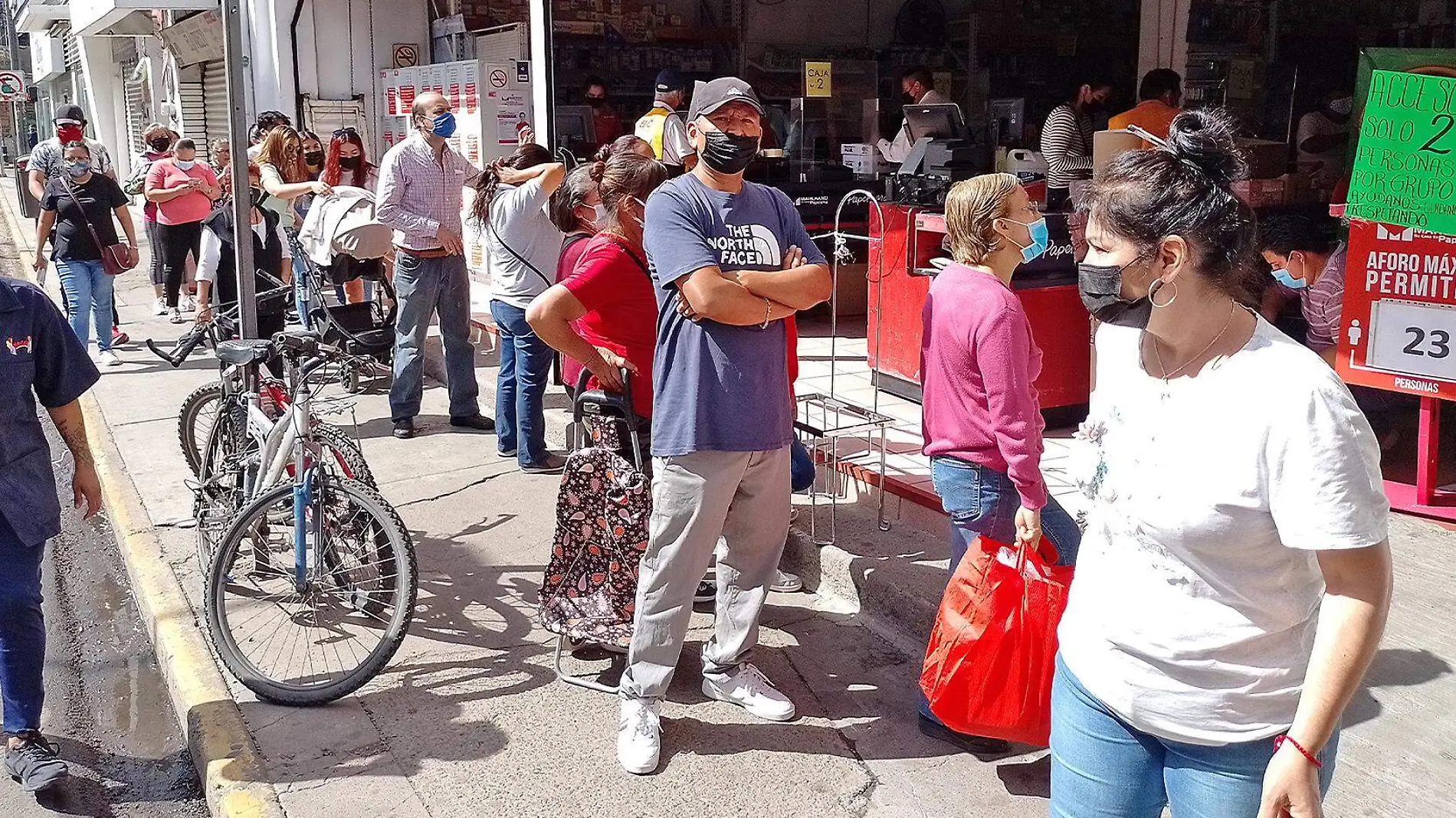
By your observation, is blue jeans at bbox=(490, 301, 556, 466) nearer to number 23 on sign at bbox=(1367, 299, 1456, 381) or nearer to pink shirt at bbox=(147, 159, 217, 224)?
number 23 on sign at bbox=(1367, 299, 1456, 381)

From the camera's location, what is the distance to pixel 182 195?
37.8 ft

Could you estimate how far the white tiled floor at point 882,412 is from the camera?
5.83 meters

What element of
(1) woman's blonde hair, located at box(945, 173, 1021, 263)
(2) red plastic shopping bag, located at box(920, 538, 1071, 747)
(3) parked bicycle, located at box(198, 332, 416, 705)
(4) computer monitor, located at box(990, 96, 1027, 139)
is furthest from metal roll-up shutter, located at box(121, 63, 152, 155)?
(2) red plastic shopping bag, located at box(920, 538, 1071, 747)

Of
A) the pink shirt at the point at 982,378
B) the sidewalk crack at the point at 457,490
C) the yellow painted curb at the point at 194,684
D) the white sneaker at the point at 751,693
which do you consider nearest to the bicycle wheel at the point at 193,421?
the yellow painted curb at the point at 194,684

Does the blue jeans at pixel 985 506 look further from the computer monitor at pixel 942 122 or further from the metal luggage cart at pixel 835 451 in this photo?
the computer monitor at pixel 942 122

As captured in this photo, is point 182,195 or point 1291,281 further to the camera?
point 182,195

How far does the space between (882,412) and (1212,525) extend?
5.15 meters

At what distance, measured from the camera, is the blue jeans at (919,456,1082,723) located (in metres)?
3.48

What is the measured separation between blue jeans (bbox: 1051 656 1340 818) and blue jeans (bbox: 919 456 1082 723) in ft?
3.92

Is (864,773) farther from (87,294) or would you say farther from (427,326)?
(87,294)

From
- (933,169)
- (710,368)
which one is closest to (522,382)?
(933,169)

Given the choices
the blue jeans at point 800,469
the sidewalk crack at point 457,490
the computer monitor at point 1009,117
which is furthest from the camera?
the computer monitor at point 1009,117

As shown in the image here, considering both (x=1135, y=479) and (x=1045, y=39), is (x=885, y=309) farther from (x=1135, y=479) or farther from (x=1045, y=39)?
(x=1045, y=39)

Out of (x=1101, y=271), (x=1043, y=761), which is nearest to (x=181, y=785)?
(x=1043, y=761)
